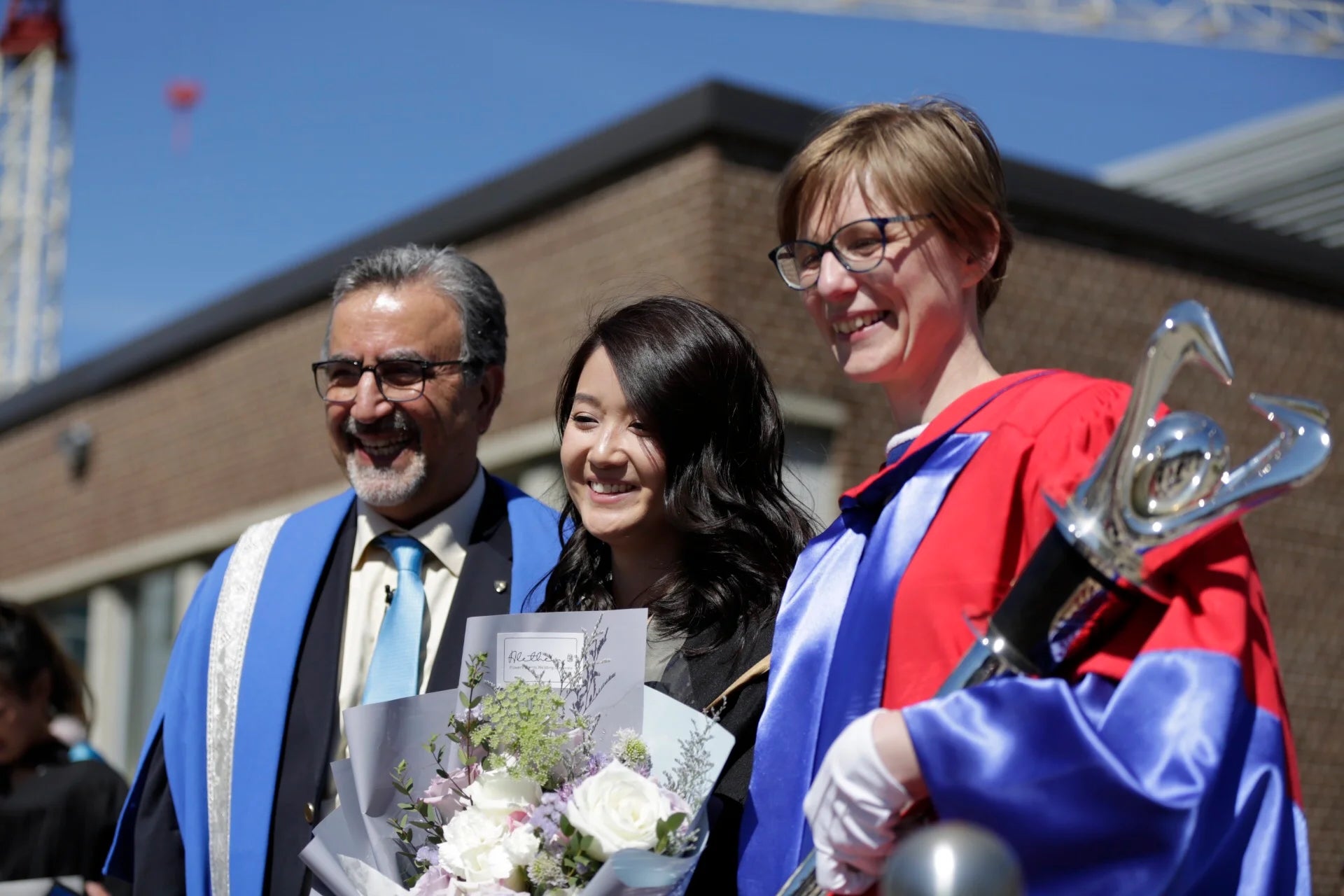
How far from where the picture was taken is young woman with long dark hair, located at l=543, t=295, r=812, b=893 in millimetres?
2926

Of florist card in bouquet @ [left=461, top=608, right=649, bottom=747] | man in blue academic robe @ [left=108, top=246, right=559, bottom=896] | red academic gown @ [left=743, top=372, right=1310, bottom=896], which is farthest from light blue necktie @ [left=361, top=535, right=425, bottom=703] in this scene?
red academic gown @ [left=743, top=372, right=1310, bottom=896]

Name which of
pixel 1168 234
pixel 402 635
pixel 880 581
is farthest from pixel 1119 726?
pixel 1168 234

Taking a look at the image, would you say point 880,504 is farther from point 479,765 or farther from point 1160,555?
point 479,765

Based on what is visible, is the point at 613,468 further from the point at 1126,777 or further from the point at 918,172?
the point at 1126,777

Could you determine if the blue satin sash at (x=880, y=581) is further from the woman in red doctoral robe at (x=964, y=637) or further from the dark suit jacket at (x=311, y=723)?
the dark suit jacket at (x=311, y=723)

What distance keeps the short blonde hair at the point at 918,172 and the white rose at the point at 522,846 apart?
42.0 inches

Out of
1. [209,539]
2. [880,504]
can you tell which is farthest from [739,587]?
[209,539]

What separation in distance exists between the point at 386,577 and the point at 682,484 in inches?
44.3

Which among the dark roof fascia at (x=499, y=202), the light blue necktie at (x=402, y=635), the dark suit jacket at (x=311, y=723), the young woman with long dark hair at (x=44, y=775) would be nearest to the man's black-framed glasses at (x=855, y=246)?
the dark suit jacket at (x=311, y=723)

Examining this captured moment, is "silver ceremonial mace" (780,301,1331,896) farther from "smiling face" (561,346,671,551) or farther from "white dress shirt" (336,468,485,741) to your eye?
"white dress shirt" (336,468,485,741)

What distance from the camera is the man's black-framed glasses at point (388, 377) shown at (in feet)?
12.5

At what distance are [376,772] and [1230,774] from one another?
4.53ft

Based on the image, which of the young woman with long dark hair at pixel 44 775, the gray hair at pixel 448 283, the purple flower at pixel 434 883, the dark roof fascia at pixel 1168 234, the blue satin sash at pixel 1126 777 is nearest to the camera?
the blue satin sash at pixel 1126 777

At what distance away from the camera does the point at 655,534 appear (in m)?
3.06
